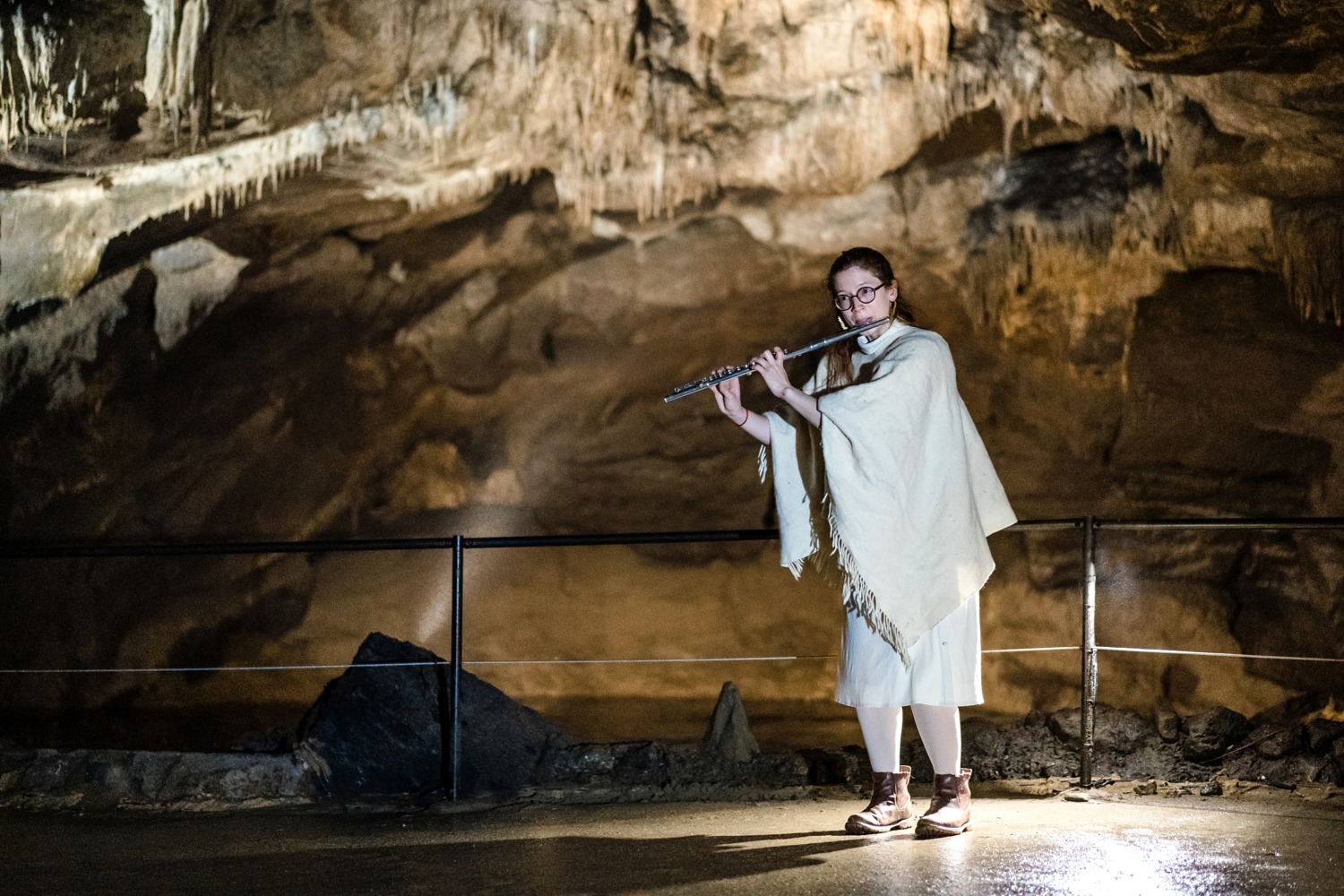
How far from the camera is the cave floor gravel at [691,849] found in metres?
2.98

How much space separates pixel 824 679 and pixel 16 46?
639 centimetres

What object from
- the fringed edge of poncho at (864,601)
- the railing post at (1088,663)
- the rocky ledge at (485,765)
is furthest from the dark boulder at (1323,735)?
the fringed edge of poncho at (864,601)

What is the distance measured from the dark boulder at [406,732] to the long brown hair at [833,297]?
5.77 ft

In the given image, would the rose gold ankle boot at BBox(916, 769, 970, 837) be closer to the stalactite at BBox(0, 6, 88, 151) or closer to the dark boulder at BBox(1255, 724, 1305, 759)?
the dark boulder at BBox(1255, 724, 1305, 759)

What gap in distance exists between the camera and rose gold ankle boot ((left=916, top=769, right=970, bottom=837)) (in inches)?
134

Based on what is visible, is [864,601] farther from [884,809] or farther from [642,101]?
[642,101]

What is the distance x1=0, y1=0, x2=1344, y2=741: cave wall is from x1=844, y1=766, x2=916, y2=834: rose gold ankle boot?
3.13m

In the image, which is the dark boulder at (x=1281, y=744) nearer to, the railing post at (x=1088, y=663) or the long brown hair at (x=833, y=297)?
the railing post at (x=1088, y=663)

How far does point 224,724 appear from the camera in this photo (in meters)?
8.54

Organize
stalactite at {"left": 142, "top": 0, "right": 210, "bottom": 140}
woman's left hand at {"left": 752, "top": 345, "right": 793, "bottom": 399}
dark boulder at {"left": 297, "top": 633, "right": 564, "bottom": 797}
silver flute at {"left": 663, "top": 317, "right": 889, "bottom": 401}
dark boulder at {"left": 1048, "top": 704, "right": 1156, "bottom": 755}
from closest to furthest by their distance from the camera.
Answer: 1. woman's left hand at {"left": 752, "top": 345, "right": 793, "bottom": 399}
2. silver flute at {"left": 663, "top": 317, "right": 889, "bottom": 401}
3. dark boulder at {"left": 297, "top": 633, "right": 564, "bottom": 797}
4. stalactite at {"left": 142, "top": 0, "right": 210, "bottom": 140}
5. dark boulder at {"left": 1048, "top": 704, "right": 1156, "bottom": 755}

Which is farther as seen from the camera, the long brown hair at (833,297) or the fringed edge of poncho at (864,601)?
the long brown hair at (833,297)

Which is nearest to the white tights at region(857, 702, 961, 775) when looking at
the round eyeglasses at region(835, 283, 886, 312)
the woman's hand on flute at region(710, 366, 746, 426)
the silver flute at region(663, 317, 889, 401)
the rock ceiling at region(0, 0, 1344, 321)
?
the woman's hand on flute at region(710, 366, 746, 426)

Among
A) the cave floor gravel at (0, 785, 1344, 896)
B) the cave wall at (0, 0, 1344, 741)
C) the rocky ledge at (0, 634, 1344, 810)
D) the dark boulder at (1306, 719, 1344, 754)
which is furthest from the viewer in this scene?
the cave wall at (0, 0, 1344, 741)

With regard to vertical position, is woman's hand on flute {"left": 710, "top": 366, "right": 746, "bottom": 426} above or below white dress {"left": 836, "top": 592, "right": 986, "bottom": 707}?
above
